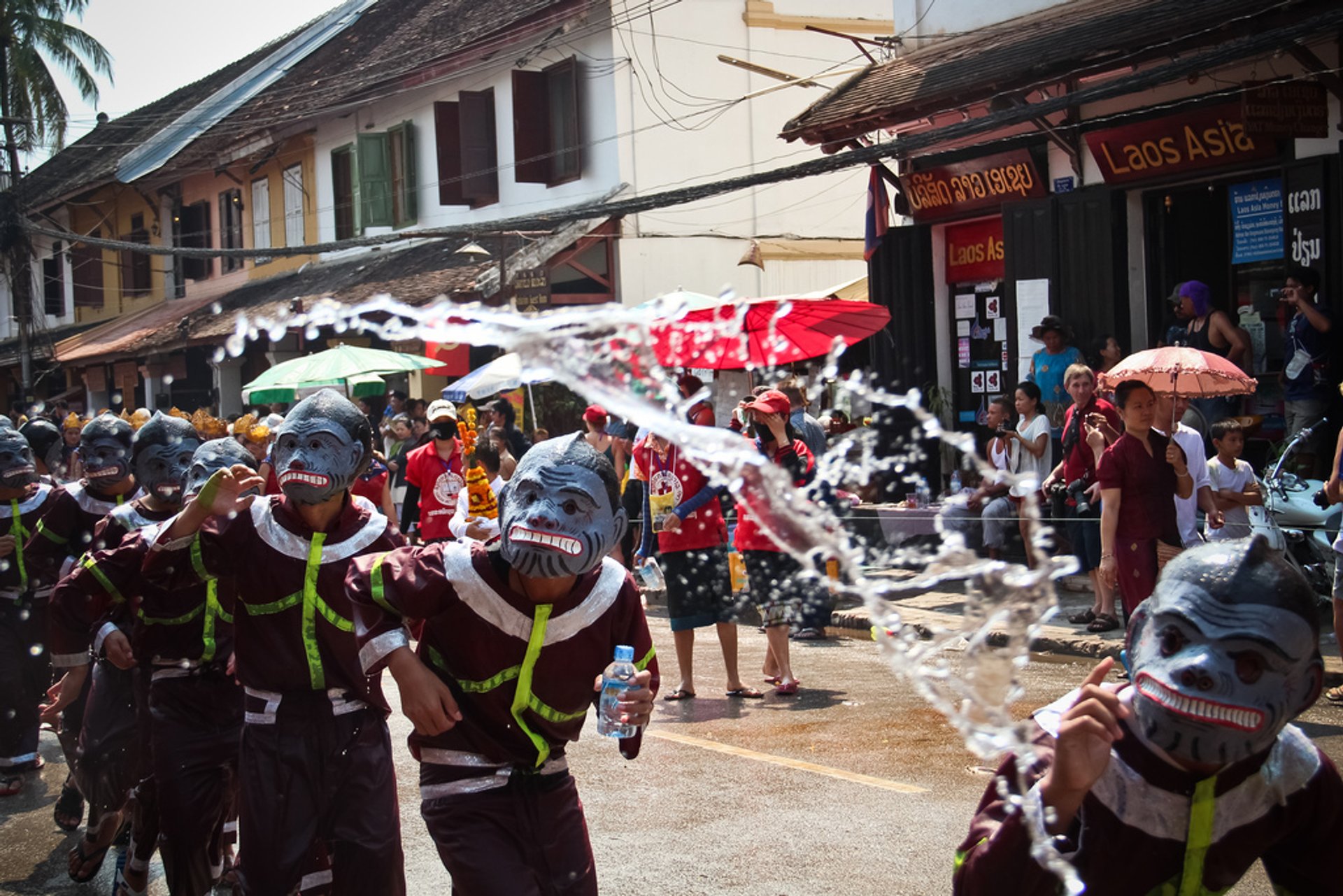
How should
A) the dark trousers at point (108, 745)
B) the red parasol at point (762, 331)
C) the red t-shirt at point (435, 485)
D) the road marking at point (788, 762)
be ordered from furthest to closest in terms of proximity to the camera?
1. the red t-shirt at point (435, 485)
2. the red parasol at point (762, 331)
3. the road marking at point (788, 762)
4. the dark trousers at point (108, 745)

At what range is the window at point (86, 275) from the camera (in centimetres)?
3841

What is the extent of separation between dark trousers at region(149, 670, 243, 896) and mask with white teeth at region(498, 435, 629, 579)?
1.96 meters

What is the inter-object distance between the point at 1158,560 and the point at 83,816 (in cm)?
560

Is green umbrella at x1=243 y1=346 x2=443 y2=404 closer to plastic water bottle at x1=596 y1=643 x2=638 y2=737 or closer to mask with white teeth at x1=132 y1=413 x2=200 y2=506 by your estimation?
mask with white teeth at x1=132 y1=413 x2=200 y2=506

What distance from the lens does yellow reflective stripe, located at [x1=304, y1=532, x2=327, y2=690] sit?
4.54 meters

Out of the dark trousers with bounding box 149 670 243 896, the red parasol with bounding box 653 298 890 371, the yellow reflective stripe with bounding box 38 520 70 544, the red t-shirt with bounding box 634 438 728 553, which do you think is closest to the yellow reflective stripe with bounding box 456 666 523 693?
the dark trousers with bounding box 149 670 243 896

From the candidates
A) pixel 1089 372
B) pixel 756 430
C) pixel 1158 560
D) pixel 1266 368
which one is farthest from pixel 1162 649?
pixel 1266 368

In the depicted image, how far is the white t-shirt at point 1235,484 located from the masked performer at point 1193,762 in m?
7.13

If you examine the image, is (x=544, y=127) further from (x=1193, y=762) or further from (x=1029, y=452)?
(x=1193, y=762)

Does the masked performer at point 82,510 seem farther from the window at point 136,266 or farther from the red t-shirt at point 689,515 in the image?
the window at point 136,266

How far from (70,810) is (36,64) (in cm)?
3164

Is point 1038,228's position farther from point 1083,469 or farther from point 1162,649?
point 1162,649

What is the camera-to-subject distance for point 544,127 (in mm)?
20812

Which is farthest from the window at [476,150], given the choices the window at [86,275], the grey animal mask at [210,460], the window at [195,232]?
the window at [86,275]
